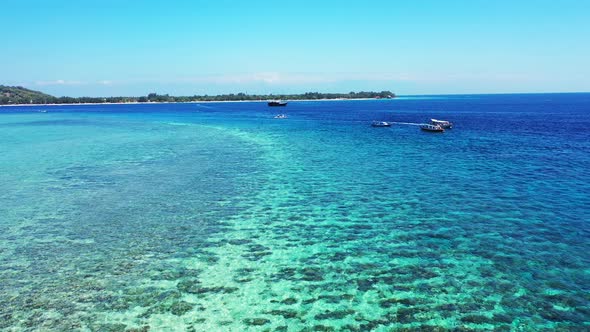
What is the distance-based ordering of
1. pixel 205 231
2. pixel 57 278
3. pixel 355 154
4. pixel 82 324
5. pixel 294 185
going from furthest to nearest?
1. pixel 355 154
2. pixel 294 185
3. pixel 205 231
4. pixel 57 278
5. pixel 82 324

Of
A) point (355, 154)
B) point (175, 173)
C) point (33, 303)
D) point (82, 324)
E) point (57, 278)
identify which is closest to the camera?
point (82, 324)

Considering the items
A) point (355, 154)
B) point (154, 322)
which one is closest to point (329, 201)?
point (154, 322)

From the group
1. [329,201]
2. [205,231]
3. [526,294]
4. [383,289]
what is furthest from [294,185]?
[526,294]

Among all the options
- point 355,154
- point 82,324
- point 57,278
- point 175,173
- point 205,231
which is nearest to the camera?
point 82,324

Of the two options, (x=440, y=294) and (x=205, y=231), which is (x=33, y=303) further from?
(x=440, y=294)

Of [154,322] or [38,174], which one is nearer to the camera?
[154,322]

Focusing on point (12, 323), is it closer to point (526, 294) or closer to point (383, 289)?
point (383, 289)
